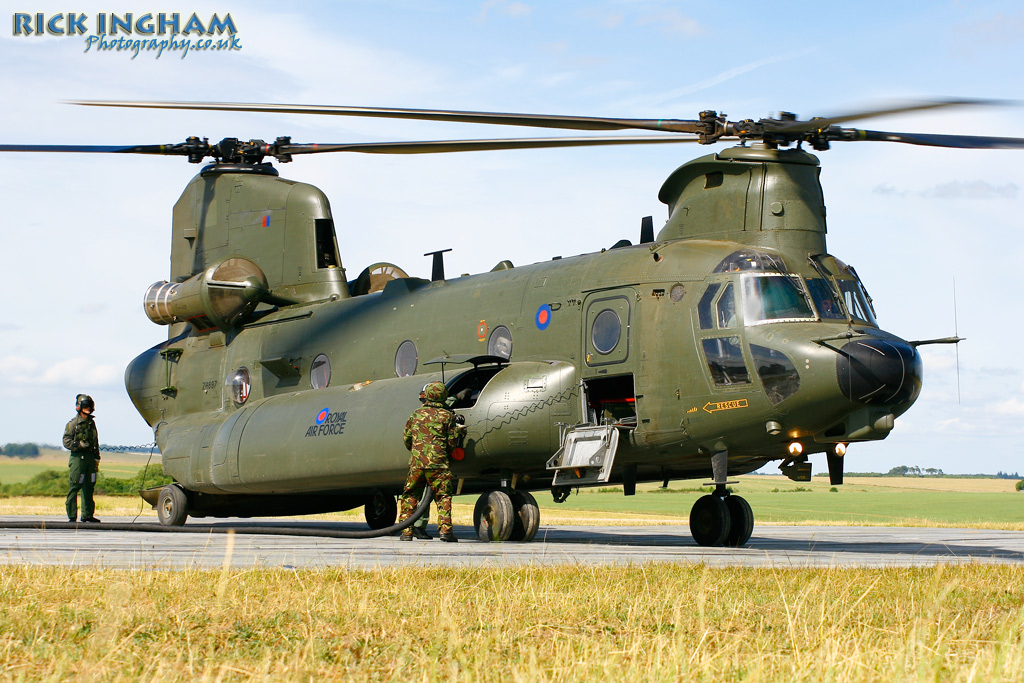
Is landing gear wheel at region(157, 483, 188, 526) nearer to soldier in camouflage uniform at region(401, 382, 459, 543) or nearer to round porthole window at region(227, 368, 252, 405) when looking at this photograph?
round porthole window at region(227, 368, 252, 405)

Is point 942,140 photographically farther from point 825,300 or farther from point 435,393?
point 435,393

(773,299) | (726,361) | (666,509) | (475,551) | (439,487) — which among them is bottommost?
(666,509)

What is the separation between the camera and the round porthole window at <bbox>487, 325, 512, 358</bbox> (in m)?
15.1

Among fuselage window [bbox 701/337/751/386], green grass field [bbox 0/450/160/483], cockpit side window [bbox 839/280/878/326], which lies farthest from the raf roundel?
green grass field [bbox 0/450/160/483]

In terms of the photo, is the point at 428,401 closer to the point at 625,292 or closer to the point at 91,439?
the point at 625,292

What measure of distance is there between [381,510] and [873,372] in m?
9.97

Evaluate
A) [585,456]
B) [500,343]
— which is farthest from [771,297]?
[500,343]

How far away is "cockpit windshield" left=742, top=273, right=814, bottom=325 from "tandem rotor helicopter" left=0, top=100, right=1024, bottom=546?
3 cm

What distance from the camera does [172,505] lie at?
19094mm

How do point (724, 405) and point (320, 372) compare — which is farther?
point (320, 372)

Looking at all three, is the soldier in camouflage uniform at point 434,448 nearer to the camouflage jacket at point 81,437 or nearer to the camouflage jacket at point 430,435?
the camouflage jacket at point 430,435

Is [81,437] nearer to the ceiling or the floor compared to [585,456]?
nearer to the ceiling

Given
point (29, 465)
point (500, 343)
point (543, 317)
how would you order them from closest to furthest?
point (543, 317)
point (500, 343)
point (29, 465)

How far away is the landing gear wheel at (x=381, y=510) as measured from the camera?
1944 centimetres
